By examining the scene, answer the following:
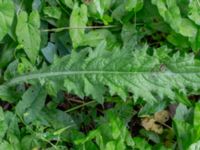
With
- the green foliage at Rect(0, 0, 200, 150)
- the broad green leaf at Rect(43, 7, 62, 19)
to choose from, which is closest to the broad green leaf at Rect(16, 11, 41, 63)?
the green foliage at Rect(0, 0, 200, 150)

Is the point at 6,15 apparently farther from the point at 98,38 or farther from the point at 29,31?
the point at 98,38

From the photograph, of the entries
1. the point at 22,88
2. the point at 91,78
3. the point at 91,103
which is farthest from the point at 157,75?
the point at 22,88

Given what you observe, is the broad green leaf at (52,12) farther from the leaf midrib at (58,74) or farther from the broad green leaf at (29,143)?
the broad green leaf at (29,143)

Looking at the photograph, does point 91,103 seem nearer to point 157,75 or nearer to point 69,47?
point 69,47

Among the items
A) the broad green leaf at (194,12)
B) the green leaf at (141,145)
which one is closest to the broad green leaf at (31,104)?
the green leaf at (141,145)

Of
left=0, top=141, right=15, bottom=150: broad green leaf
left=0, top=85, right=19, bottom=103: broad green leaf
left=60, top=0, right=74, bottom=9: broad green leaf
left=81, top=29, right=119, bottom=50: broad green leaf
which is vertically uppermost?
left=60, top=0, right=74, bottom=9: broad green leaf

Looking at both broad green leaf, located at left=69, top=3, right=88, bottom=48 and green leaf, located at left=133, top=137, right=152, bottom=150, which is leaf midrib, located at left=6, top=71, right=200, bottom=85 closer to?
broad green leaf, located at left=69, top=3, right=88, bottom=48
